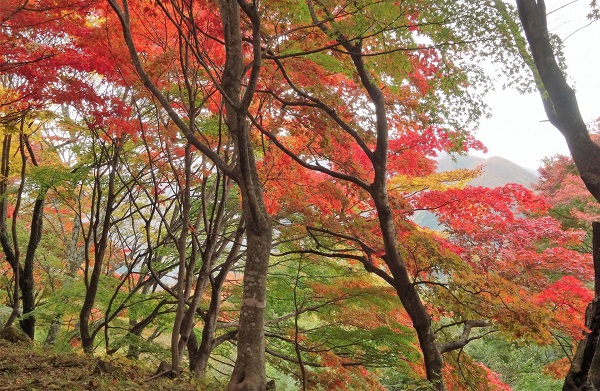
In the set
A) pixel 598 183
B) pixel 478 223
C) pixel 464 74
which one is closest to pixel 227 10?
pixel 464 74

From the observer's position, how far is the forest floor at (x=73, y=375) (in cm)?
379

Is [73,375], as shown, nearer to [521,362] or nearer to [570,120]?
[570,120]

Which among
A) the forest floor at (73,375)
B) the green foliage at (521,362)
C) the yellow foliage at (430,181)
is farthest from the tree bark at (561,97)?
the green foliage at (521,362)

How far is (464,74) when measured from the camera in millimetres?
5449

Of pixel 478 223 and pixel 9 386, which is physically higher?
pixel 478 223

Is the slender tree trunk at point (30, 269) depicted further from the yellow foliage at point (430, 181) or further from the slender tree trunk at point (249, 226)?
the yellow foliage at point (430, 181)

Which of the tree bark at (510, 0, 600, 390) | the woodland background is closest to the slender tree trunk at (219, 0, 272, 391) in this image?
the woodland background

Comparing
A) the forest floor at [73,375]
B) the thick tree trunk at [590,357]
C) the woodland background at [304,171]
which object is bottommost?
the forest floor at [73,375]

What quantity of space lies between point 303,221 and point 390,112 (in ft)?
7.81

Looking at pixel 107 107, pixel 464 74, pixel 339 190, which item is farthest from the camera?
pixel 339 190

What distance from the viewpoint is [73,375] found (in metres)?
4.23

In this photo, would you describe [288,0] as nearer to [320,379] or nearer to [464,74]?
[464,74]

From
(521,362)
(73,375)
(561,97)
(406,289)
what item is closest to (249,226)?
(73,375)

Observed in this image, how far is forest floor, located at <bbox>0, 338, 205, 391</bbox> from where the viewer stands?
3.79 m
